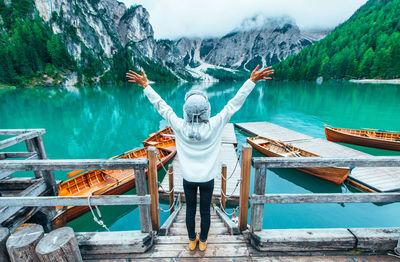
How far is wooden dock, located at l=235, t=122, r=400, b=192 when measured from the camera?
840 cm

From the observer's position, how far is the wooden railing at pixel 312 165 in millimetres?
2430

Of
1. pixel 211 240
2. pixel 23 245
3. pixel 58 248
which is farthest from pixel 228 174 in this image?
pixel 23 245

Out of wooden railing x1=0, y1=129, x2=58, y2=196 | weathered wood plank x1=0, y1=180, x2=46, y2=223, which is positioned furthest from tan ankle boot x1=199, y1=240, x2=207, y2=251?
wooden railing x1=0, y1=129, x2=58, y2=196

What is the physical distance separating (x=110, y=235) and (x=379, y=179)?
38.0ft

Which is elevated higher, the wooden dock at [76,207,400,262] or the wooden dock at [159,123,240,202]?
the wooden dock at [76,207,400,262]

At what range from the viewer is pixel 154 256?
263 centimetres

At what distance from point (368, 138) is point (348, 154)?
4.03m

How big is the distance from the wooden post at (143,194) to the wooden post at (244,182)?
1478mm

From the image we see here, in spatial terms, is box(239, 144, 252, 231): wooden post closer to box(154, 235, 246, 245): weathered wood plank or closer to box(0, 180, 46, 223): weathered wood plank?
box(154, 235, 246, 245): weathered wood plank

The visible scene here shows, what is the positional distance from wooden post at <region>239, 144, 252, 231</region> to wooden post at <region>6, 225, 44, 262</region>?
2717 millimetres

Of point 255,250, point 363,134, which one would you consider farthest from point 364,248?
point 363,134

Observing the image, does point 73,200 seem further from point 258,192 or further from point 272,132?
point 272,132

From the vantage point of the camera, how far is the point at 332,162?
243cm

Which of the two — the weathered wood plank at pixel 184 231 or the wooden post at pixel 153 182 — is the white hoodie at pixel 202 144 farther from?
the weathered wood plank at pixel 184 231
